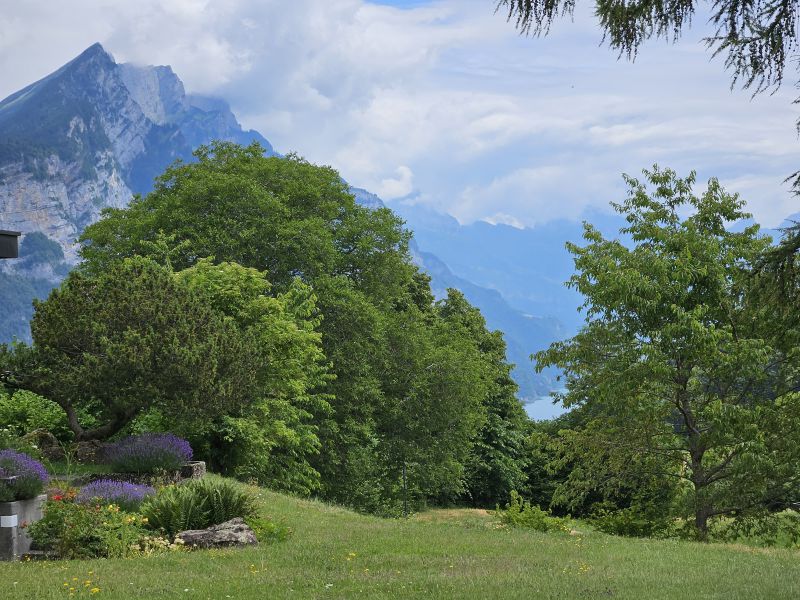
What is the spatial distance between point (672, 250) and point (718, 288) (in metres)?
1.83

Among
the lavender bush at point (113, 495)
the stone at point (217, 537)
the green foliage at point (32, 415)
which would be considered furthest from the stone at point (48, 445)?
the stone at point (217, 537)

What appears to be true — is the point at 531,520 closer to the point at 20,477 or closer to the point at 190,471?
the point at 190,471

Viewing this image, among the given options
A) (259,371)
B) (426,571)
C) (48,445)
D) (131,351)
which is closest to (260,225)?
(259,371)

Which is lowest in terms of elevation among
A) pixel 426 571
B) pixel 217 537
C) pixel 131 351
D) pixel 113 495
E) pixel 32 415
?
pixel 426 571

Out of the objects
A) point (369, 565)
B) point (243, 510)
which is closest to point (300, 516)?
point (243, 510)

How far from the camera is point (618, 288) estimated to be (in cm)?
2198

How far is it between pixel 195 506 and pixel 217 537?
3.50 ft

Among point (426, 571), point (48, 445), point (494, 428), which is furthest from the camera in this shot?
point (494, 428)

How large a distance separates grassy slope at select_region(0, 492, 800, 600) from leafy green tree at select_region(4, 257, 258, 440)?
448 centimetres

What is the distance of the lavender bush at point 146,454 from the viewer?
17891mm

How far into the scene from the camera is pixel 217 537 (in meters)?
13.6

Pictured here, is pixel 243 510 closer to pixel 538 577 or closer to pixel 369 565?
pixel 369 565

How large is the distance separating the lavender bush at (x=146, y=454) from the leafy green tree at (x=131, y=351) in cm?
77

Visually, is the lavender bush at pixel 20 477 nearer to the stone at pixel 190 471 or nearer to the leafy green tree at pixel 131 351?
the leafy green tree at pixel 131 351
